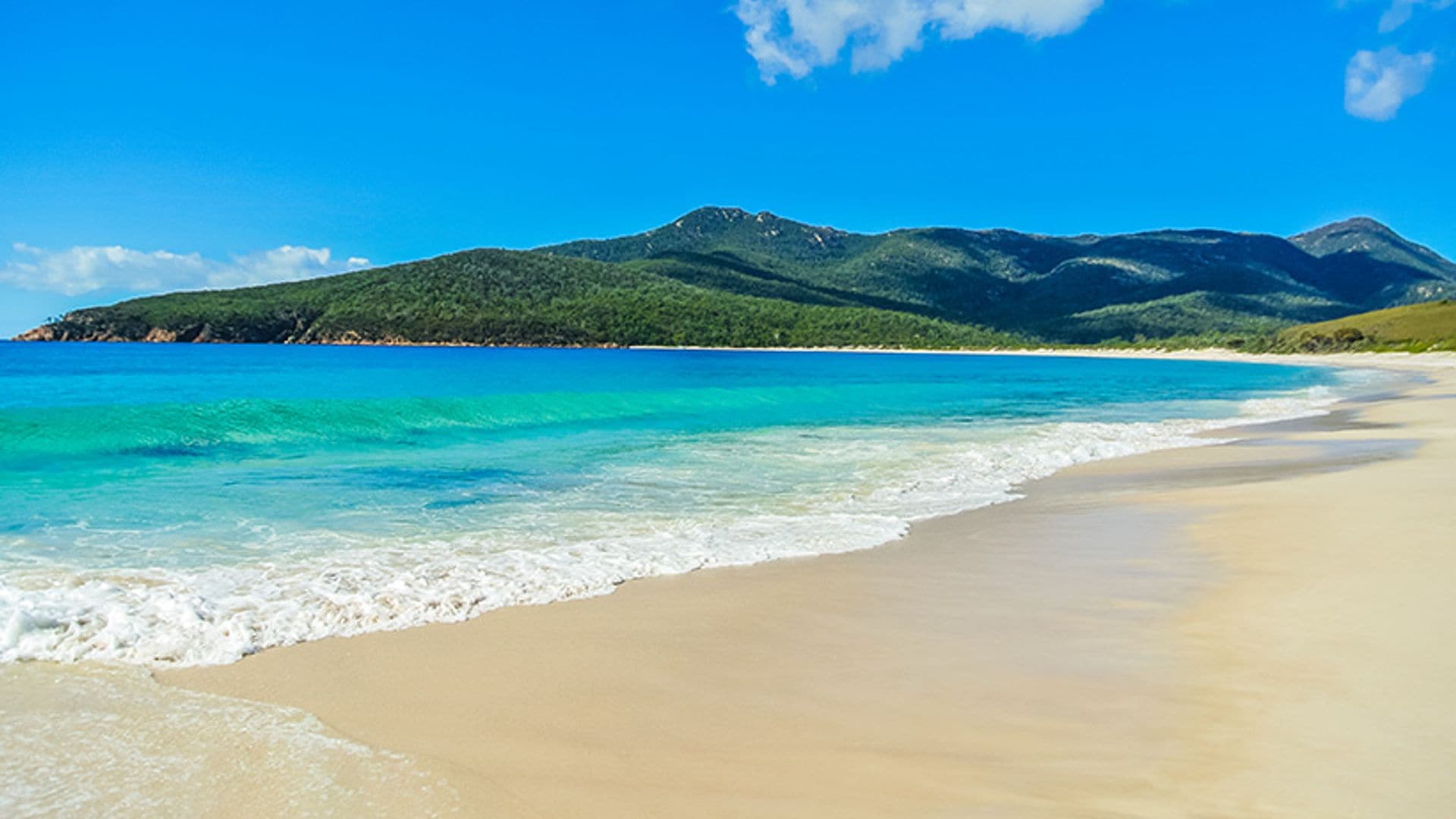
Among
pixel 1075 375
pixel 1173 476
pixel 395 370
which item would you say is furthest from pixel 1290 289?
pixel 1173 476

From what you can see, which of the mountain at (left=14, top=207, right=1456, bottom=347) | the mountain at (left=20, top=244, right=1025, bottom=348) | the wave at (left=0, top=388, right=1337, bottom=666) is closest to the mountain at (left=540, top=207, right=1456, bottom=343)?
the mountain at (left=14, top=207, right=1456, bottom=347)

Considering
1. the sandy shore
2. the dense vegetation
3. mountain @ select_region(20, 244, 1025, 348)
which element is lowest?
the sandy shore

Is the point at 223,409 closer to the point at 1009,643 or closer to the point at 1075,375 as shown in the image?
the point at 1009,643

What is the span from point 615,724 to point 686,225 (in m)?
187

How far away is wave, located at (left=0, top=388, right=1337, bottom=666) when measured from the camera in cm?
503

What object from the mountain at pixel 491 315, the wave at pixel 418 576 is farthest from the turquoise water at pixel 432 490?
the mountain at pixel 491 315

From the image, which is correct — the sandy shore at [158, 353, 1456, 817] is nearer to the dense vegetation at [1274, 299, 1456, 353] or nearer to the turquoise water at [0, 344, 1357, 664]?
the turquoise water at [0, 344, 1357, 664]

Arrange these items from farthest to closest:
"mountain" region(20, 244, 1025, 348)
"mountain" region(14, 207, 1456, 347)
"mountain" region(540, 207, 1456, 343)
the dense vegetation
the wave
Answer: "mountain" region(540, 207, 1456, 343)
"mountain" region(14, 207, 1456, 347)
"mountain" region(20, 244, 1025, 348)
the dense vegetation
the wave

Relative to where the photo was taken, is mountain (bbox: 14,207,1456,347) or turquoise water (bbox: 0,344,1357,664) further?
mountain (bbox: 14,207,1456,347)

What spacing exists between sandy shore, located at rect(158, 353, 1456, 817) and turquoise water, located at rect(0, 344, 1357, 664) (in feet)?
2.66

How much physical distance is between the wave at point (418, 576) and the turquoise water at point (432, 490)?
27 millimetres

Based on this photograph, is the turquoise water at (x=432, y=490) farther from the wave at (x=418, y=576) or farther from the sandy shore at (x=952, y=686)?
the sandy shore at (x=952, y=686)

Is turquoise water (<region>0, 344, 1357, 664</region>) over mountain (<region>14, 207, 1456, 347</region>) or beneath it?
beneath

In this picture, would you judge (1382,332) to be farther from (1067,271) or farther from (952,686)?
(952,686)
